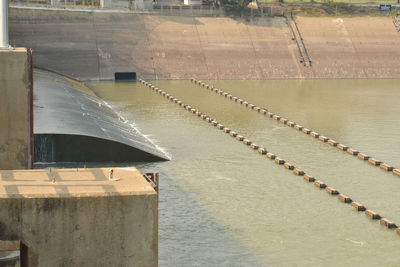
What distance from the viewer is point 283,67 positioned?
70.1 m

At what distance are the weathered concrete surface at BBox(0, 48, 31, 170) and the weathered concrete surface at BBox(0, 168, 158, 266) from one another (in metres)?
7.06

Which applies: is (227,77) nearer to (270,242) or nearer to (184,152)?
(184,152)

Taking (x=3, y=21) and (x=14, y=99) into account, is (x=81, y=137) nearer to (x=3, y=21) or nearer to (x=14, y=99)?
(x=3, y=21)

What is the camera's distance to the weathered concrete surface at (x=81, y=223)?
49.2 feet

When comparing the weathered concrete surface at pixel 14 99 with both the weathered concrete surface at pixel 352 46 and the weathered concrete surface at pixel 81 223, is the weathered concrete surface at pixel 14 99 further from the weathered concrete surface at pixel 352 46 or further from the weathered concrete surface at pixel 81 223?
the weathered concrete surface at pixel 352 46

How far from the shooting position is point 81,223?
1521cm

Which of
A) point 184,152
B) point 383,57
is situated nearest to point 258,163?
point 184,152

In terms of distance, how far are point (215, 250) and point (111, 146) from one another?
1137cm

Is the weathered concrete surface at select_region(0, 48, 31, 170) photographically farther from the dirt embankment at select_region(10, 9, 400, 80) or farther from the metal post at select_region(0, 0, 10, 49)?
the dirt embankment at select_region(10, 9, 400, 80)

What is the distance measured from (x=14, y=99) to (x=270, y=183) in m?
11.2

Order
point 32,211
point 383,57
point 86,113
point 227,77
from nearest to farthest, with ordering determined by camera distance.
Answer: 1. point 32,211
2. point 86,113
3. point 227,77
4. point 383,57

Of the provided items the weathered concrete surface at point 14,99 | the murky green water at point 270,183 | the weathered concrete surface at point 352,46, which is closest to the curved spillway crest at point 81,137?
the murky green water at point 270,183

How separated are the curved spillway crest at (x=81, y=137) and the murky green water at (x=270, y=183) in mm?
1145

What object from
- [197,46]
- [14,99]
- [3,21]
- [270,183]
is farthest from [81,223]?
[197,46]
